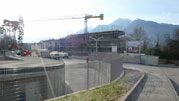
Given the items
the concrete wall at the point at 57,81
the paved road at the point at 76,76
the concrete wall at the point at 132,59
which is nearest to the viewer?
the concrete wall at the point at 57,81

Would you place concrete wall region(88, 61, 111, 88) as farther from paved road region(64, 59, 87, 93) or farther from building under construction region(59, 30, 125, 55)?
building under construction region(59, 30, 125, 55)

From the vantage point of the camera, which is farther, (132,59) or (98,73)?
(132,59)

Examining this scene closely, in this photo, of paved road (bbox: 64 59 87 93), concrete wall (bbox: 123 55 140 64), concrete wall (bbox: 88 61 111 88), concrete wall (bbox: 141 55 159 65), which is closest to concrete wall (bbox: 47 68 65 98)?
paved road (bbox: 64 59 87 93)

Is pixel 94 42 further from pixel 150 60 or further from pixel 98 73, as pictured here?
pixel 98 73

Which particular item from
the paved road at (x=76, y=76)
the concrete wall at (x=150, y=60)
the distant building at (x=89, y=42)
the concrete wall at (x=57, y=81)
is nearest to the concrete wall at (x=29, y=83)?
the concrete wall at (x=57, y=81)

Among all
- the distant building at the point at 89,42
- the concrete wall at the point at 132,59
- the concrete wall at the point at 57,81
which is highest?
the distant building at the point at 89,42

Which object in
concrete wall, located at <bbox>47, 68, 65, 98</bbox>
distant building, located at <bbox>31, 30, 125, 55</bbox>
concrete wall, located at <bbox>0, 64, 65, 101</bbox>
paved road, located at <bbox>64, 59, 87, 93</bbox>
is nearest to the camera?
concrete wall, located at <bbox>0, 64, 65, 101</bbox>

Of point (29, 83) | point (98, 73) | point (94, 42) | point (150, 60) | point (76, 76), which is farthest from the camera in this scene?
point (94, 42)

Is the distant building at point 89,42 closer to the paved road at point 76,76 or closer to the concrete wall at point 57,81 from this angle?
the paved road at point 76,76

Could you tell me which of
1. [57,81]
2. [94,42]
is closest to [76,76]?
[57,81]

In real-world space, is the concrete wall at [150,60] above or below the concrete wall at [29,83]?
below

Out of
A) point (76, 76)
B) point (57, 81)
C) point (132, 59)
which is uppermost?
point (76, 76)

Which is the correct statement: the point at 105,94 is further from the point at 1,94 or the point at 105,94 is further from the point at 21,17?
the point at 21,17

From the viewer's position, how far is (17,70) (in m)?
5.96
